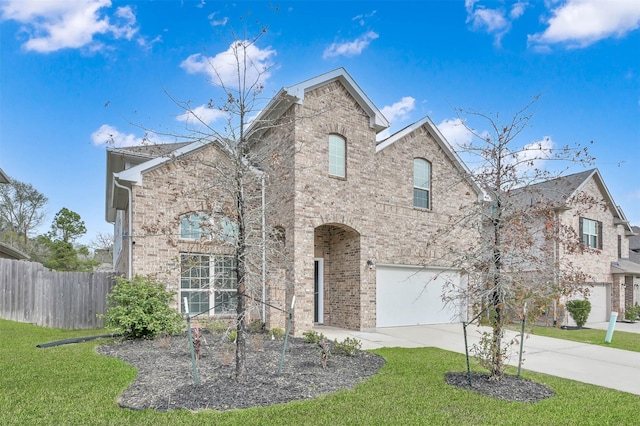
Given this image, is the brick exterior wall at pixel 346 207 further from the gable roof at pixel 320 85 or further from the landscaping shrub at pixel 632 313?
the landscaping shrub at pixel 632 313

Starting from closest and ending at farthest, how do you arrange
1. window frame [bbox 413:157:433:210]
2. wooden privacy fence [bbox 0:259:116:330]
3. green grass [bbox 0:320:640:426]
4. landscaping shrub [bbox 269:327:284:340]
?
green grass [bbox 0:320:640:426]
landscaping shrub [bbox 269:327:284:340]
wooden privacy fence [bbox 0:259:116:330]
window frame [bbox 413:157:433:210]

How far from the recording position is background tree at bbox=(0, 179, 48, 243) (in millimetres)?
31995

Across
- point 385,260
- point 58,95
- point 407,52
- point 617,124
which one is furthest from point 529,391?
point 58,95

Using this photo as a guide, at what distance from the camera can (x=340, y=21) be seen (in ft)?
40.4

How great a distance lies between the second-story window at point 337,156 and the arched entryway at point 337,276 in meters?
1.65

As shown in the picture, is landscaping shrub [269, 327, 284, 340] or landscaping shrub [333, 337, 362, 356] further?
landscaping shrub [269, 327, 284, 340]

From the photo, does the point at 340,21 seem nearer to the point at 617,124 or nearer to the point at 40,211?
the point at 617,124

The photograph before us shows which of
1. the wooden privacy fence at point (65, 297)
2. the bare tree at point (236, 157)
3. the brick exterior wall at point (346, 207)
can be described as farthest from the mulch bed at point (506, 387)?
the wooden privacy fence at point (65, 297)

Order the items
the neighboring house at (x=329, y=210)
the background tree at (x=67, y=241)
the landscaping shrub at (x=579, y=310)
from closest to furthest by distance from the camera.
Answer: the neighboring house at (x=329, y=210)
the landscaping shrub at (x=579, y=310)
the background tree at (x=67, y=241)

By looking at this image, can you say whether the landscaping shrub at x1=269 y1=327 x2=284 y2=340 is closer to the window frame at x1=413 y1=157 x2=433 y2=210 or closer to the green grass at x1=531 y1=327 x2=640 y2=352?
the window frame at x1=413 y1=157 x2=433 y2=210

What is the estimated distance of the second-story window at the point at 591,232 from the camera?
20703 mm

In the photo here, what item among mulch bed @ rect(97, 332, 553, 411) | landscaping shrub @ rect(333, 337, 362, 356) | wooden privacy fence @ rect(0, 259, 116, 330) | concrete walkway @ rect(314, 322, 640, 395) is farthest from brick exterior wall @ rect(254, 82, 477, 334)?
wooden privacy fence @ rect(0, 259, 116, 330)

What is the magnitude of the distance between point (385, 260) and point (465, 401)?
846 centimetres

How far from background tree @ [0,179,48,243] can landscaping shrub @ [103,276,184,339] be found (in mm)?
27656
